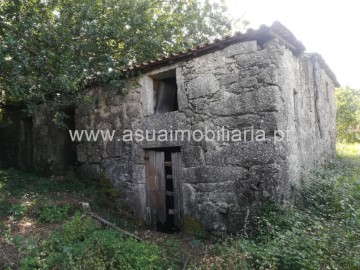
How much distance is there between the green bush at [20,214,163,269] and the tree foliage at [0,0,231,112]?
251 centimetres

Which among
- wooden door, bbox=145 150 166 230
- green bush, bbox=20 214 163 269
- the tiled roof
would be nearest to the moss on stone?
wooden door, bbox=145 150 166 230

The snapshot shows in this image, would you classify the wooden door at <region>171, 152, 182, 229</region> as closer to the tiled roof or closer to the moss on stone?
the moss on stone

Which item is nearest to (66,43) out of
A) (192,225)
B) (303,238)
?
(192,225)

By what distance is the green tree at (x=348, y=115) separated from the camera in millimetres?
16438

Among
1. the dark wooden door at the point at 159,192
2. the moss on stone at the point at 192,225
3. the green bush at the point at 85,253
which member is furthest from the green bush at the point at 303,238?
the dark wooden door at the point at 159,192

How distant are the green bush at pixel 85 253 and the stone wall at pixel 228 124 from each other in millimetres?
1425

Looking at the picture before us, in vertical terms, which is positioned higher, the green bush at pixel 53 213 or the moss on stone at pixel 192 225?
the green bush at pixel 53 213

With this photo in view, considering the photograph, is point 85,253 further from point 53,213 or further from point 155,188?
point 155,188

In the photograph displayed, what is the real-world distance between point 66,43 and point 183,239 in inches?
167

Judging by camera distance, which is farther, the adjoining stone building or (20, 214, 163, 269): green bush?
the adjoining stone building

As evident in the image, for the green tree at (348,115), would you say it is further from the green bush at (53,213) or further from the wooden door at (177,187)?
the green bush at (53,213)

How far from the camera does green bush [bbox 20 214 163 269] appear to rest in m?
3.24

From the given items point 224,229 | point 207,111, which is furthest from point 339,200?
point 207,111

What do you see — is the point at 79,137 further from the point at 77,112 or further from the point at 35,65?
the point at 35,65
